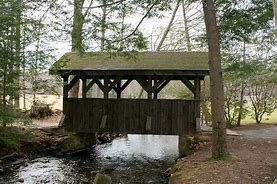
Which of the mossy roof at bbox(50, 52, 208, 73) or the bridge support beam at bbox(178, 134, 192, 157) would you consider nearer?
the bridge support beam at bbox(178, 134, 192, 157)

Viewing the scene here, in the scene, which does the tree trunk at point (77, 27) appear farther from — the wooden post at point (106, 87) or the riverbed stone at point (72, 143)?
the riverbed stone at point (72, 143)

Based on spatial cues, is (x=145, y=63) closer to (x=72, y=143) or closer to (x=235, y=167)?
(x=72, y=143)

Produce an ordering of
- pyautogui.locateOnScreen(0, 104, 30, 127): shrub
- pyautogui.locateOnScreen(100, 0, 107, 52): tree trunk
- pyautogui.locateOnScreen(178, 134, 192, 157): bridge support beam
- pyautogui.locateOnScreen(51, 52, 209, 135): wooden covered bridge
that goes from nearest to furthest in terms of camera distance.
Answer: pyautogui.locateOnScreen(100, 0, 107, 52): tree trunk → pyautogui.locateOnScreen(0, 104, 30, 127): shrub → pyautogui.locateOnScreen(178, 134, 192, 157): bridge support beam → pyautogui.locateOnScreen(51, 52, 209, 135): wooden covered bridge

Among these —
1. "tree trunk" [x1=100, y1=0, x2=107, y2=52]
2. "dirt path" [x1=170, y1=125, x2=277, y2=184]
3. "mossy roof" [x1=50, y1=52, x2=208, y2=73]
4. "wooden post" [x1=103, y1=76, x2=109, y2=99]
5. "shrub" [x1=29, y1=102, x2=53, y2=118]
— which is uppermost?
"tree trunk" [x1=100, y1=0, x2=107, y2=52]

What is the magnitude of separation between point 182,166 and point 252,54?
29.8 ft

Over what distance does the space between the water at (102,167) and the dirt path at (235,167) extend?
3.95ft

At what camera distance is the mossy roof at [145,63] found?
12898 millimetres

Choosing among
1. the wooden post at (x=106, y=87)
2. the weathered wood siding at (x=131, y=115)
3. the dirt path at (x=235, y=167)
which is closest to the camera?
the dirt path at (x=235, y=167)

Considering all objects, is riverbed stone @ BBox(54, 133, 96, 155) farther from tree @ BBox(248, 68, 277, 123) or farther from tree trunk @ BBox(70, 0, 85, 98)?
tree @ BBox(248, 68, 277, 123)

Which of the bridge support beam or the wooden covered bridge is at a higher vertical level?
the wooden covered bridge

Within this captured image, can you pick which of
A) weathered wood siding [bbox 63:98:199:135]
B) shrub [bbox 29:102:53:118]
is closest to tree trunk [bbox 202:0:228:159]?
weathered wood siding [bbox 63:98:199:135]

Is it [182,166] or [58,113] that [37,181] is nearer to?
[182,166]

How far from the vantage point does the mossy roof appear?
12898 millimetres

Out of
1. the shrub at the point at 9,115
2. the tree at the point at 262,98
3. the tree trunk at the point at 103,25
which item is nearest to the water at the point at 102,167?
the shrub at the point at 9,115
